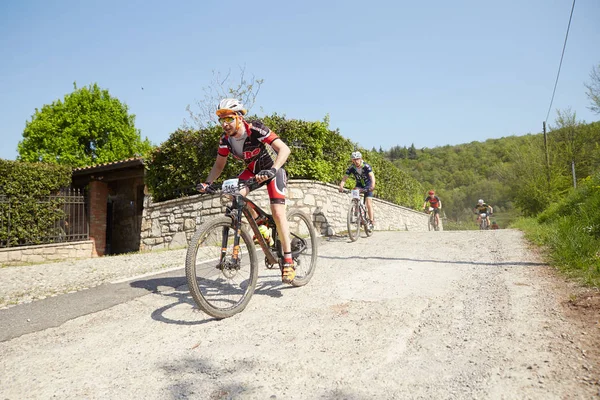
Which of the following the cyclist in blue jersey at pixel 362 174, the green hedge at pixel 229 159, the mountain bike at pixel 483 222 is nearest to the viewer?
the cyclist in blue jersey at pixel 362 174

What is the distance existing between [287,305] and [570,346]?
2385 millimetres

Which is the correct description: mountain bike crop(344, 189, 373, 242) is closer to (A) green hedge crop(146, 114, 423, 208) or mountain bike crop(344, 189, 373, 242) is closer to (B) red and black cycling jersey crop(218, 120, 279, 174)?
(A) green hedge crop(146, 114, 423, 208)

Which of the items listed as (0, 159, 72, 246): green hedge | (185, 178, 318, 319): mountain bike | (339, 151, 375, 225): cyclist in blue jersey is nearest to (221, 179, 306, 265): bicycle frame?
(185, 178, 318, 319): mountain bike

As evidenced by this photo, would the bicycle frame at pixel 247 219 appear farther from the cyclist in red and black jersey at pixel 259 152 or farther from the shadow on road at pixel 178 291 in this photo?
the shadow on road at pixel 178 291

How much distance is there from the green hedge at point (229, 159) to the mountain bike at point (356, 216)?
2.13 metres

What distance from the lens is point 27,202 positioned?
1245cm

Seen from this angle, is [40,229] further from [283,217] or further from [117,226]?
[283,217]

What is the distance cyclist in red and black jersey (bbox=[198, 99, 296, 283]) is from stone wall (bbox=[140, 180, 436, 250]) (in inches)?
259

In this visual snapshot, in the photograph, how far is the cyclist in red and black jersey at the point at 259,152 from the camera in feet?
13.0

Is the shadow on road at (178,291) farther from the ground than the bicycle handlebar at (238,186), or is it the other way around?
the bicycle handlebar at (238,186)

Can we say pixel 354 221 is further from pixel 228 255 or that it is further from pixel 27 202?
pixel 27 202

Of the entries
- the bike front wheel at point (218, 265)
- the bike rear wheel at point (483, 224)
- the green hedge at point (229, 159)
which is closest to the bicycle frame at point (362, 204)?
the green hedge at point (229, 159)

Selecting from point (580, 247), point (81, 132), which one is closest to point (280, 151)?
point (580, 247)

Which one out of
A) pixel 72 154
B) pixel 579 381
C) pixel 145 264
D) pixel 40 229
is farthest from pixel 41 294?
pixel 72 154
